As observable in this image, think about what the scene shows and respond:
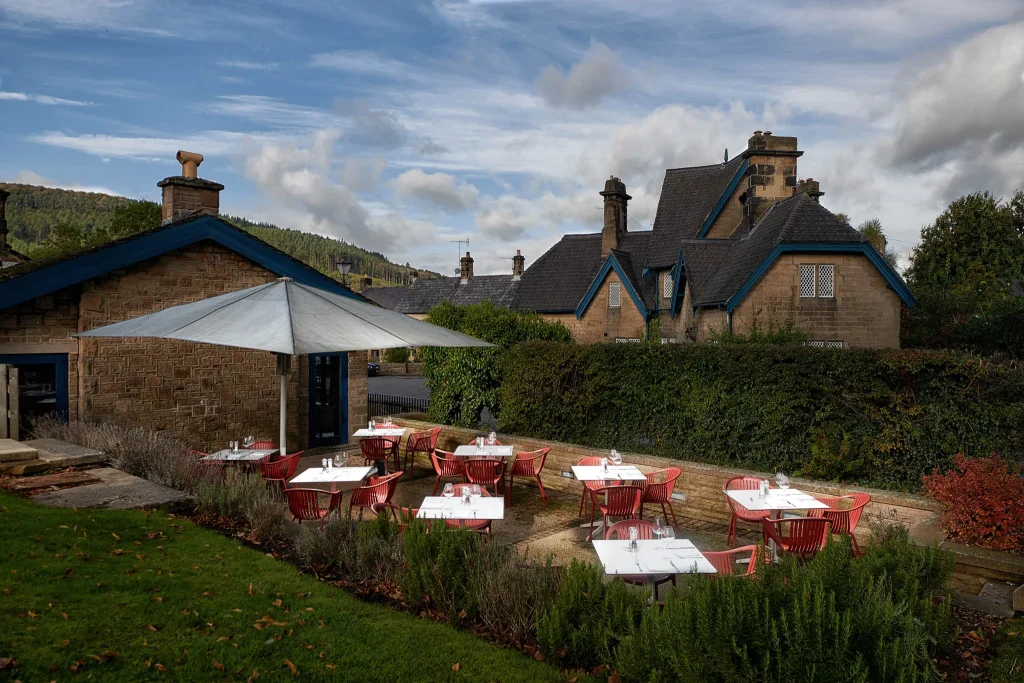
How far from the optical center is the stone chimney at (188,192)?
46.8 ft

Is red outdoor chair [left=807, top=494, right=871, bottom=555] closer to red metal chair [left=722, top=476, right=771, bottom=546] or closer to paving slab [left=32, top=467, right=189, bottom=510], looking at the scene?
red metal chair [left=722, top=476, right=771, bottom=546]

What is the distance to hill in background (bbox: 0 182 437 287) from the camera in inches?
1674

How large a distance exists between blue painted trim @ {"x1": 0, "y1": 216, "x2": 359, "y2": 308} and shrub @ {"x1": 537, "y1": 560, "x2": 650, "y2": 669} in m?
8.57

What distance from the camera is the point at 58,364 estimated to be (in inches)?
452

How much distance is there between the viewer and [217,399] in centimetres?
1355

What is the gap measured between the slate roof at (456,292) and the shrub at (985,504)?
44571 millimetres

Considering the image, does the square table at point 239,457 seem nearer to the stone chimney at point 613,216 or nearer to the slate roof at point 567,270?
the slate roof at point 567,270

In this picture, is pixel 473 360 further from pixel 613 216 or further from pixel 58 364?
pixel 613 216

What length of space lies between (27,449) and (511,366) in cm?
821

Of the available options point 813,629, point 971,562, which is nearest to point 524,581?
point 813,629

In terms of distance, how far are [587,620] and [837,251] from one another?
16.7m

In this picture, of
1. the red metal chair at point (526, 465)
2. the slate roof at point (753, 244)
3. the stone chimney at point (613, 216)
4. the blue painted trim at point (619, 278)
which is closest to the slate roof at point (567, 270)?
the stone chimney at point (613, 216)

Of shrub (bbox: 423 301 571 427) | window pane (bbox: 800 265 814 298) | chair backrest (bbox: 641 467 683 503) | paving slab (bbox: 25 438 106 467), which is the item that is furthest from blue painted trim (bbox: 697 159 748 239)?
paving slab (bbox: 25 438 106 467)

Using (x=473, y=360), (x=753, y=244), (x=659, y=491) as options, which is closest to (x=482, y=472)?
(x=659, y=491)
